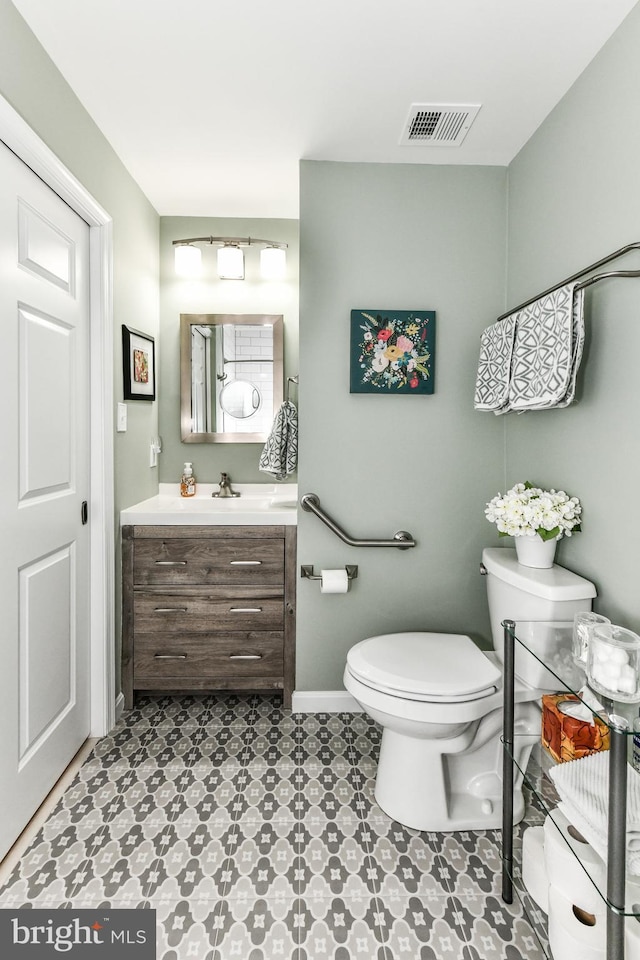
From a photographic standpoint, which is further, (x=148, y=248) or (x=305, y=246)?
(x=148, y=248)

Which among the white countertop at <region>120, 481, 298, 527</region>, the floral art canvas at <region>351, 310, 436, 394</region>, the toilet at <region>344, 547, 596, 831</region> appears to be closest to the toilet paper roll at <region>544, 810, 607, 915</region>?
the toilet at <region>344, 547, 596, 831</region>

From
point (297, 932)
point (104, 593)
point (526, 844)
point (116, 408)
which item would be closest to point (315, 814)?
point (297, 932)

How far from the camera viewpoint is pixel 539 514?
5.58 ft

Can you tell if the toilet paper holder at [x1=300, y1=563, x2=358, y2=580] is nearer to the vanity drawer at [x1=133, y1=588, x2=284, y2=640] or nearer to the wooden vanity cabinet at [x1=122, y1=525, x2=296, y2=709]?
the wooden vanity cabinet at [x1=122, y1=525, x2=296, y2=709]

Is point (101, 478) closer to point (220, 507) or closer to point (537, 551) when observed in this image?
point (220, 507)

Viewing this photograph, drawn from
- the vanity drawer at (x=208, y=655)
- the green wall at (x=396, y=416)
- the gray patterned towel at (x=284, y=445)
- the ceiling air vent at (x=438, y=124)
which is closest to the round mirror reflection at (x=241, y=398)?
the gray patterned towel at (x=284, y=445)

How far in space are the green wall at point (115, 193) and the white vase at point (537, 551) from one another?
62.3 inches

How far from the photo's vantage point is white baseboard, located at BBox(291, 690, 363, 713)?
7.70 ft

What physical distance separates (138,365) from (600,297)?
185 cm

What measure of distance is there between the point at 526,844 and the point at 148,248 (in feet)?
9.05

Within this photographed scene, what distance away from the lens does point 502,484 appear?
230 cm

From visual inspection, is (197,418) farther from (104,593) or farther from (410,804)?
(410,804)

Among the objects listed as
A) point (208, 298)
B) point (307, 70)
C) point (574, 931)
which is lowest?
point (574, 931)

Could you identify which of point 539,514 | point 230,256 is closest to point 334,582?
point 539,514
